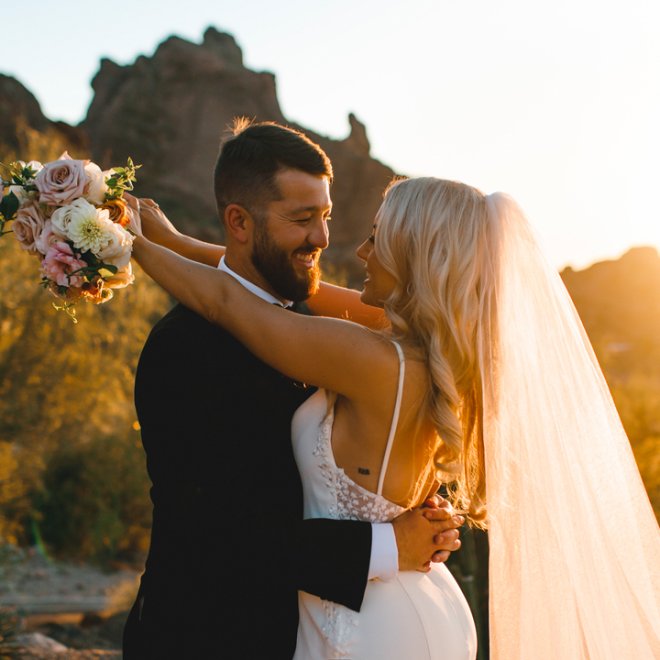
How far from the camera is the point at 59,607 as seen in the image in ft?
35.6

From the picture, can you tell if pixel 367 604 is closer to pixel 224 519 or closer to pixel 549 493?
pixel 224 519

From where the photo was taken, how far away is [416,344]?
3.16 metres

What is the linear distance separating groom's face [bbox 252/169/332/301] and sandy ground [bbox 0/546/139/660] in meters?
4.16

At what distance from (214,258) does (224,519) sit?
1.82 meters

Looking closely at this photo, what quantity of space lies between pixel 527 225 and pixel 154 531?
6.07 feet

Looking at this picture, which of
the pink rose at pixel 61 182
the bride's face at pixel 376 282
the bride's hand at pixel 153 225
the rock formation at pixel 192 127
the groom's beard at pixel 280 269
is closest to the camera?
the pink rose at pixel 61 182

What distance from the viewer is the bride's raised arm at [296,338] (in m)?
3.00

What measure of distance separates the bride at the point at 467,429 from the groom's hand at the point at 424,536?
0.07 m

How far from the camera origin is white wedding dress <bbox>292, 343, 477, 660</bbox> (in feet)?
9.61

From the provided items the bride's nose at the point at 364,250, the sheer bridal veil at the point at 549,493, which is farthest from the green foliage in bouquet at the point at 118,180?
the sheer bridal veil at the point at 549,493

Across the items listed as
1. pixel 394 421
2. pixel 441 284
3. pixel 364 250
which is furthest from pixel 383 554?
pixel 364 250

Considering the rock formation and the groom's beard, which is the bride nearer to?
the groom's beard

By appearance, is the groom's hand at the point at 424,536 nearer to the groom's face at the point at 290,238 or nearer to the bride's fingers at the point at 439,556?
the bride's fingers at the point at 439,556

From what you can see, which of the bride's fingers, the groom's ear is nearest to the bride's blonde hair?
the bride's fingers
